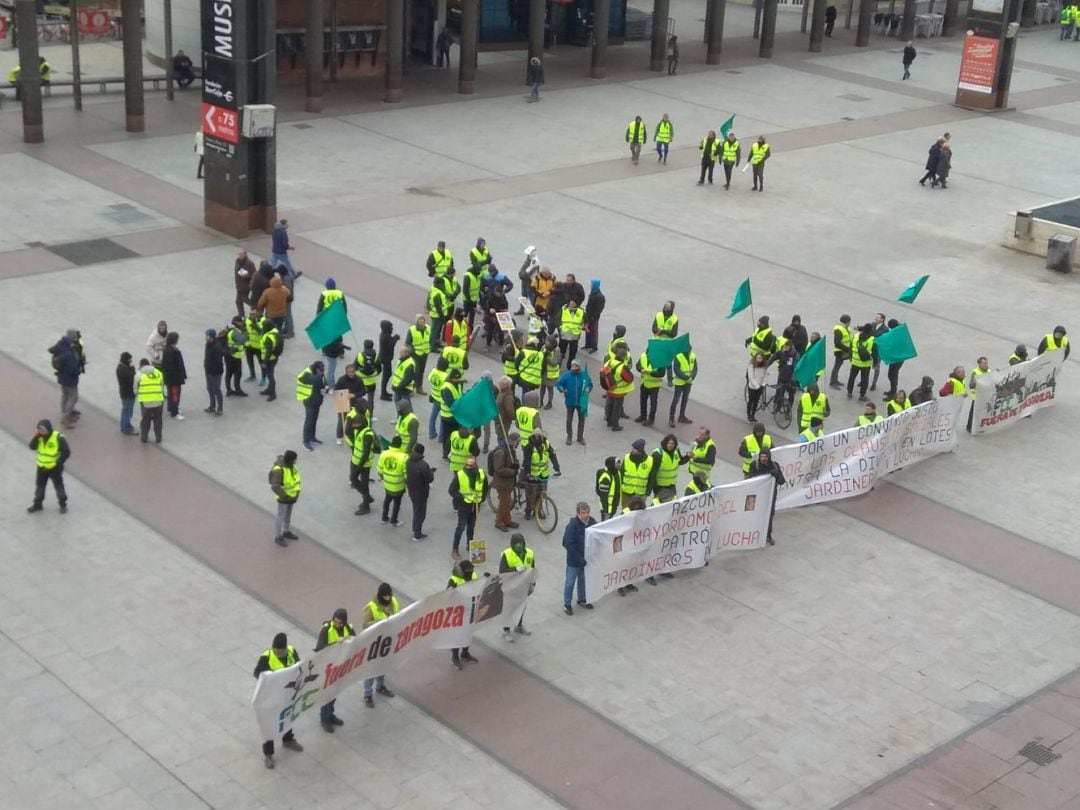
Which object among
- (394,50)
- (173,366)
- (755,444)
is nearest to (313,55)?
(394,50)

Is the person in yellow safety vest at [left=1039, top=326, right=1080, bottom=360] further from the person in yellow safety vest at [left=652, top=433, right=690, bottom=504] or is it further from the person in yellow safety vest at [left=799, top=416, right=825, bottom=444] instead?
the person in yellow safety vest at [left=652, top=433, right=690, bottom=504]

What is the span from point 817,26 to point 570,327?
33.6m

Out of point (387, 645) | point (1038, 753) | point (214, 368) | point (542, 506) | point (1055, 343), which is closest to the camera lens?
point (387, 645)

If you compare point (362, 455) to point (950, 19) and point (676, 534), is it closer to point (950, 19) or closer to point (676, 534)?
point (676, 534)

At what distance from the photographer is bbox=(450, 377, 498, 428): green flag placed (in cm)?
2012

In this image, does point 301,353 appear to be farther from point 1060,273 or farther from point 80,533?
point 1060,273

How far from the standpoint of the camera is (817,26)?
54.3 metres

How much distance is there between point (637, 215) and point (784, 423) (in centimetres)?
1165

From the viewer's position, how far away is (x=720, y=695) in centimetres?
1653

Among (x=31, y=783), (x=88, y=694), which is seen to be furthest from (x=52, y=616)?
(x=31, y=783)

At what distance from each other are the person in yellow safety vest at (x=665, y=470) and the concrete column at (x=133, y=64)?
72.1 ft

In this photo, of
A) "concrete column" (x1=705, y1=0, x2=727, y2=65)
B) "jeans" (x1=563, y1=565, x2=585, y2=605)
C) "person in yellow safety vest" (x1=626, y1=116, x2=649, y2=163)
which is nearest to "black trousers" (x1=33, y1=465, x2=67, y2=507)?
"jeans" (x1=563, y1=565, x2=585, y2=605)

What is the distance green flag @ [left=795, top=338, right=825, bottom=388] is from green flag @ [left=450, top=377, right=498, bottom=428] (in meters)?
5.22

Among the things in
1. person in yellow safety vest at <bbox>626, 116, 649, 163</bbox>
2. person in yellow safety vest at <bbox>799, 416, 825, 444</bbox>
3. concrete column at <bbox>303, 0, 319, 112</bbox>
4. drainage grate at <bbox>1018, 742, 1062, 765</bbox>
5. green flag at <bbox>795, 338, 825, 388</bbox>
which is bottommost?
drainage grate at <bbox>1018, 742, 1062, 765</bbox>
